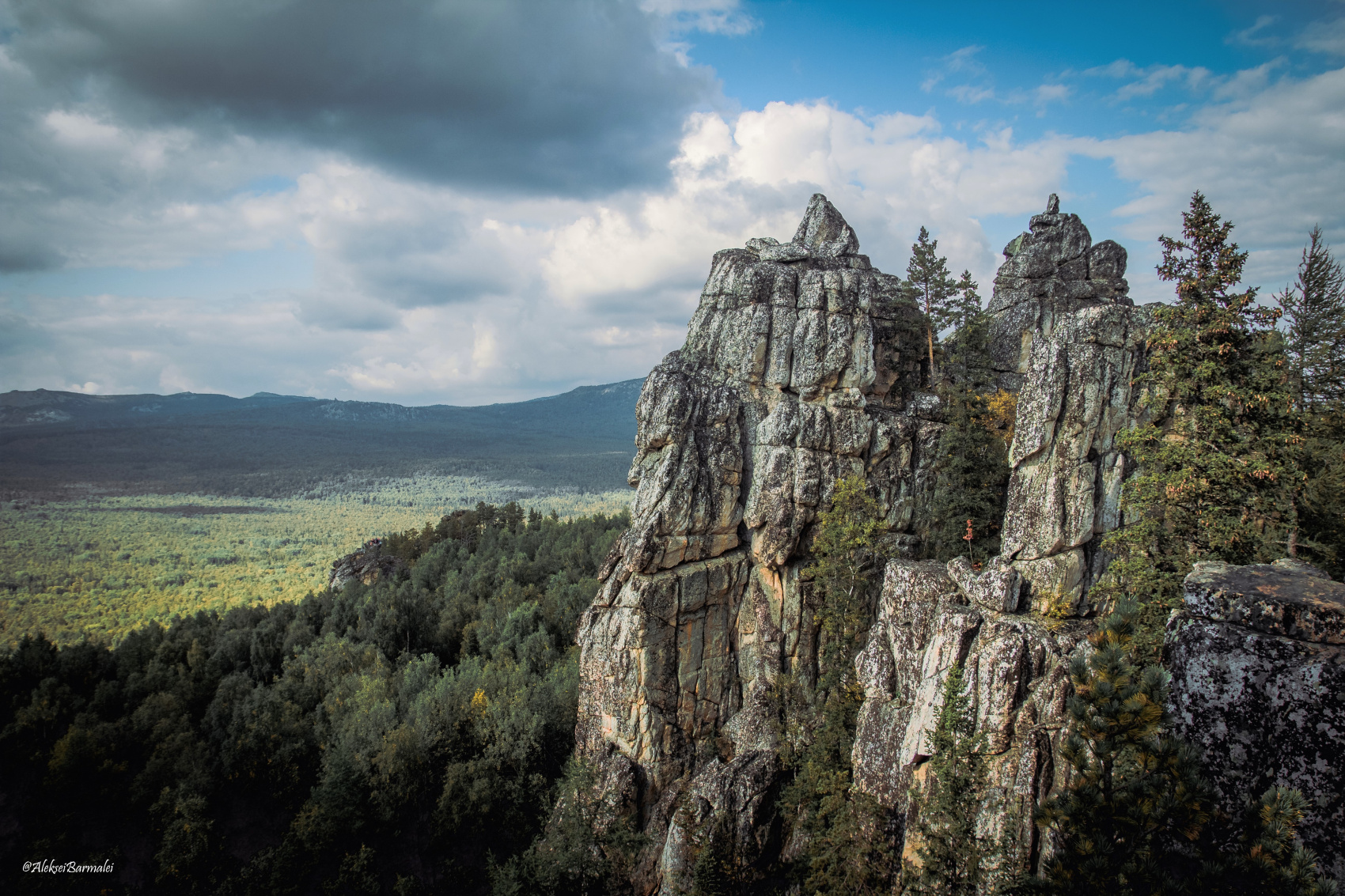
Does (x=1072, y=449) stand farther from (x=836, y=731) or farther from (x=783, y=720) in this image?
(x=783, y=720)

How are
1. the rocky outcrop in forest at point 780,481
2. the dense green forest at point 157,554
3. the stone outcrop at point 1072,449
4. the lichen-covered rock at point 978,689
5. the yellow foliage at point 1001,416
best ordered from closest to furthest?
the lichen-covered rock at point 978,689
the stone outcrop at point 1072,449
the rocky outcrop in forest at point 780,481
the yellow foliage at point 1001,416
the dense green forest at point 157,554

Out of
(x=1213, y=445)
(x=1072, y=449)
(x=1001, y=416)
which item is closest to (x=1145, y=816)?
(x=1213, y=445)

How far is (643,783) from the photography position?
33.2 metres

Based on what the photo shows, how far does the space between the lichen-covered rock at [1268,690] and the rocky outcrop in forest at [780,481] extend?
16969mm

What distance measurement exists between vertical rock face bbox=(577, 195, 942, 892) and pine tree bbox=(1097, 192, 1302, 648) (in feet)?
46.8

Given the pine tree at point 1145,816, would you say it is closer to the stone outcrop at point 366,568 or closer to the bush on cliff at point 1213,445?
the bush on cliff at point 1213,445

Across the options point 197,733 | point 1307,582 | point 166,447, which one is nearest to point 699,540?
point 1307,582

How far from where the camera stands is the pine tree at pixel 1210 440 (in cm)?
1898

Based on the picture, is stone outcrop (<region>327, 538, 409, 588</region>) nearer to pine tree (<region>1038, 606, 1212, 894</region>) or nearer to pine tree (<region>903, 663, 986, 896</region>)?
pine tree (<region>903, 663, 986, 896</region>)

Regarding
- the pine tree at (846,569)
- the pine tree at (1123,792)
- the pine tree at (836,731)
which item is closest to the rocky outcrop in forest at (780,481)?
the pine tree at (836,731)

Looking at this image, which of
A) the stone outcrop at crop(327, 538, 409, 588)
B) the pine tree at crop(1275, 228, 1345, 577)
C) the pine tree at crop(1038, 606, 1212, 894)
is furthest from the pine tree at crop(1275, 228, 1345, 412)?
the stone outcrop at crop(327, 538, 409, 588)

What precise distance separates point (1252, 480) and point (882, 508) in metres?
16.3

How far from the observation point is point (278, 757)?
37.2m

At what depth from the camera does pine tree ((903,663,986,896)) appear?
19.5m
